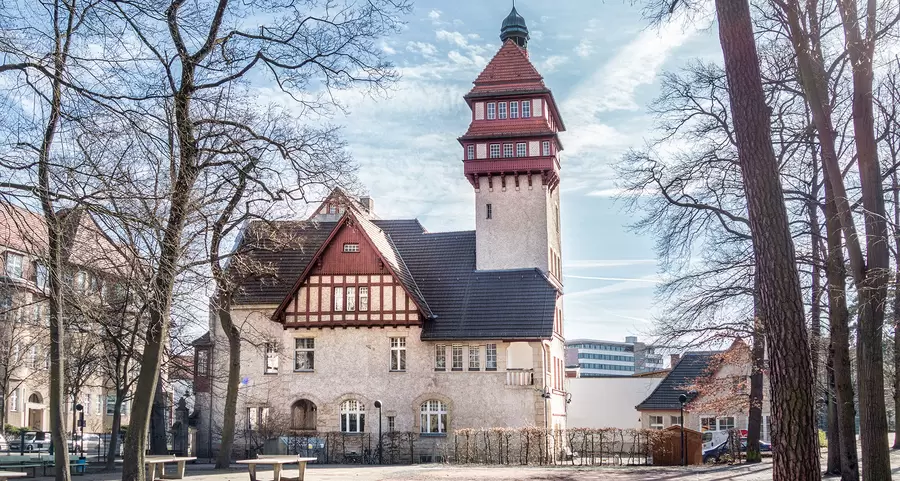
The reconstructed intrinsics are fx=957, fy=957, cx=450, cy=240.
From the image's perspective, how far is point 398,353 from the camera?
41188 mm

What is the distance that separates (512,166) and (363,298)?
363 inches

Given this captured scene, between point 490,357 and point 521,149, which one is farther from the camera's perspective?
point 521,149

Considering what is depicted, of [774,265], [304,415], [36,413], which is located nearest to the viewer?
[774,265]

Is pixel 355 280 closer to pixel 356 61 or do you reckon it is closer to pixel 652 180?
pixel 652 180

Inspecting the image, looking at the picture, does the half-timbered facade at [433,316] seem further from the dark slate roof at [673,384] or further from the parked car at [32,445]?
the dark slate roof at [673,384]

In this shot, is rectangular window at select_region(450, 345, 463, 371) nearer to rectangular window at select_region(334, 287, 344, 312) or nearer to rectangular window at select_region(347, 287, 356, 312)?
rectangular window at select_region(347, 287, 356, 312)

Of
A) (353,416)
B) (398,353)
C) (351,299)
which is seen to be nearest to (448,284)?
(398,353)

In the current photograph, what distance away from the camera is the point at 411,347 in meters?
41.1

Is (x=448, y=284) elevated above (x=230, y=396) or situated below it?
above

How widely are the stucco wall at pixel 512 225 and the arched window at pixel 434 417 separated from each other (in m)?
6.95

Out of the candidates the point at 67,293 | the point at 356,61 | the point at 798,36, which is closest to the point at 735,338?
the point at 798,36

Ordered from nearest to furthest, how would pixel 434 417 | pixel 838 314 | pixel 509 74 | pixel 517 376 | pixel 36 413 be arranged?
pixel 838 314 < pixel 517 376 < pixel 434 417 < pixel 509 74 < pixel 36 413

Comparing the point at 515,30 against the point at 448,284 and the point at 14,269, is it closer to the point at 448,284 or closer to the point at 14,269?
the point at 448,284

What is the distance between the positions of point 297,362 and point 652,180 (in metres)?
23.2
